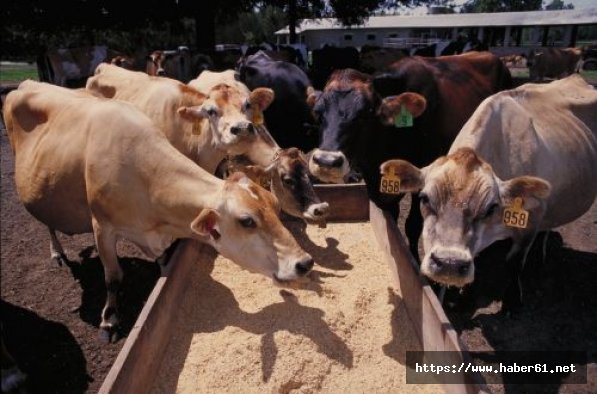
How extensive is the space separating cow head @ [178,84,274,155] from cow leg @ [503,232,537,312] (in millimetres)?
2592

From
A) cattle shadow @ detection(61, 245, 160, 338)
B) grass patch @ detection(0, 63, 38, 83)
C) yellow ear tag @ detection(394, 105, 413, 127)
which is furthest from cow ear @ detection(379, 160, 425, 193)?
grass patch @ detection(0, 63, 38, 83)

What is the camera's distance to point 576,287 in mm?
4414

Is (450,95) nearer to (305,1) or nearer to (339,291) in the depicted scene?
(339,291)

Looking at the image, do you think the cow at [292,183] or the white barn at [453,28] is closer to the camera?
the cow at [292,183]

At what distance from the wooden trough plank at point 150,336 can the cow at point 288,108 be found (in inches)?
117

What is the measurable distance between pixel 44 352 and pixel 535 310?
430 cm

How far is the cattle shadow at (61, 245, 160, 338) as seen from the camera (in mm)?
3969

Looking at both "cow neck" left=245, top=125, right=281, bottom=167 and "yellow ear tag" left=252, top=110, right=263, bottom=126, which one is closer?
"cow neck" left=245, top=125, right=281, bottom=167

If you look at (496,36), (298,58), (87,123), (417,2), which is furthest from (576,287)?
(496,36)

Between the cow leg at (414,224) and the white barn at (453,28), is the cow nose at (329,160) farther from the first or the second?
the white barn at (453,28)

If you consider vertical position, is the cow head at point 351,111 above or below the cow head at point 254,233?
above

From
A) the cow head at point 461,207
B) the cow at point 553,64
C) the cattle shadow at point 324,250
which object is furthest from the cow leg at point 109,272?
the cow at point 553,64

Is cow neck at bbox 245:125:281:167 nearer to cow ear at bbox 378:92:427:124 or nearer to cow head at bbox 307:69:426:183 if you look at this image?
cow head at bbox 307:69:426:183

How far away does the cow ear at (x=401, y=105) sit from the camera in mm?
3930
